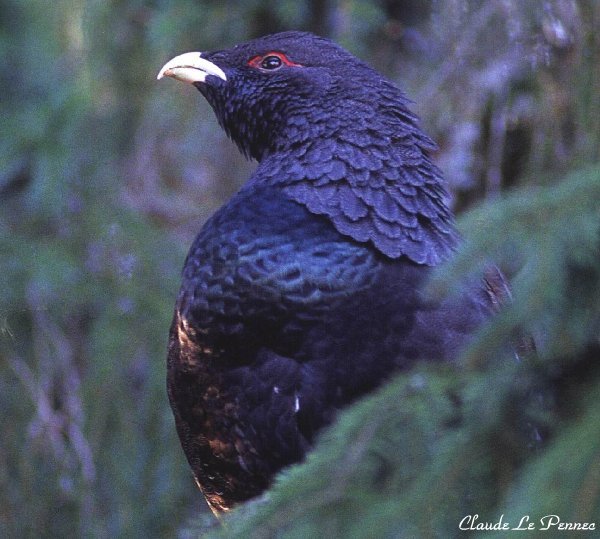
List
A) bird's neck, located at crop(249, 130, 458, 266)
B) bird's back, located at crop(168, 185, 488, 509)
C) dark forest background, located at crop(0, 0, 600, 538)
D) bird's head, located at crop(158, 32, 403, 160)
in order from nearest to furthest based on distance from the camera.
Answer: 1. dark forest background, located at crop(0, 0, 600, 538)
2. bird's back, located at crop(168, 185, 488, 509)
3. bird's neck, located at crop(249, 130, 458, 266)
4. bird's head, located at crop(158, 32, 403, 160)

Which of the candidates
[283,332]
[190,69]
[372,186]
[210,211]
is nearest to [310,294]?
[283,332]

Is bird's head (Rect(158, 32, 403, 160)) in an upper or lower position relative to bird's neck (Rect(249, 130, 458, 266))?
upper

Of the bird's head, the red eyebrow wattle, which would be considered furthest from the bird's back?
the red eyebrow wattle

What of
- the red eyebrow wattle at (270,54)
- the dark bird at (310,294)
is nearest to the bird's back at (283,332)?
the dark bird at (310,294)

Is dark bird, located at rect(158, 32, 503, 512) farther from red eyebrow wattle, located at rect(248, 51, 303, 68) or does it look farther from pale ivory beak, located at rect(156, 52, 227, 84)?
pale ivory beak, located at rect(156, 52, 227, 84)

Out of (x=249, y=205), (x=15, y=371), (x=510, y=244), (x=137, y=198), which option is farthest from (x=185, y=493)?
(x=510, y=244)

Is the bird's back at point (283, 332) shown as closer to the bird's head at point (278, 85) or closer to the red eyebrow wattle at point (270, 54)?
the bird's head at point (278, 85)
